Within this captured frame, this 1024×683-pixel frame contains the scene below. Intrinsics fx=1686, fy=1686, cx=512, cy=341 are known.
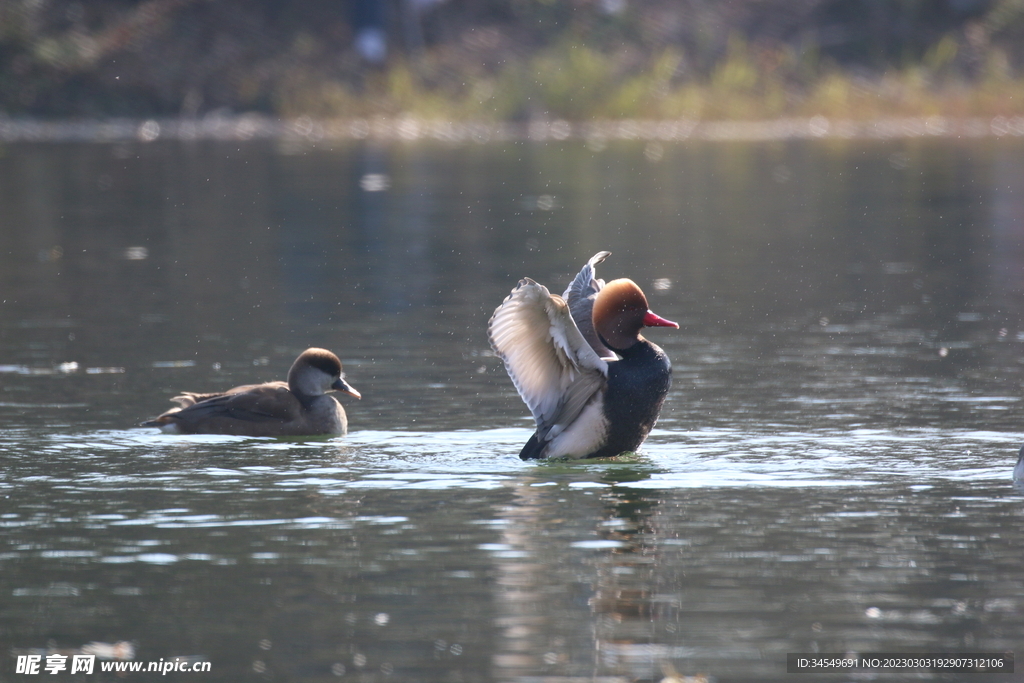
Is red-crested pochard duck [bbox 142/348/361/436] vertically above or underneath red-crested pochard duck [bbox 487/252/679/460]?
underneath

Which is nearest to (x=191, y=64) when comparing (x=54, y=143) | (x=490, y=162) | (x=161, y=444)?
(x=54, y=143)

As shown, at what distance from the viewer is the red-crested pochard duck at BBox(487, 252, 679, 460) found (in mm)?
8773

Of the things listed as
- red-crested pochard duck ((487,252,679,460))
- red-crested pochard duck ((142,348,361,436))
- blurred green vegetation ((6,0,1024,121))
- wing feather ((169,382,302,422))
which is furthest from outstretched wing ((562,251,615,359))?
blurred green vegetation ((6,0,1024,121))

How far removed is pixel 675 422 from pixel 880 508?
8.06 ft

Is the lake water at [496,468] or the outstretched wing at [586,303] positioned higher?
the outstretched wing at [586,303]

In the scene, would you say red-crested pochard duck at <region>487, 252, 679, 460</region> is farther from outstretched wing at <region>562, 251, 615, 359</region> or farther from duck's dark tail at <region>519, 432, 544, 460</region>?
outstretched wing at <region>562, 251, 615, 359</region>

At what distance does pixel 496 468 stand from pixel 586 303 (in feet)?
5.27

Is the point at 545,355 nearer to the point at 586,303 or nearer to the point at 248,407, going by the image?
the point at 586,303

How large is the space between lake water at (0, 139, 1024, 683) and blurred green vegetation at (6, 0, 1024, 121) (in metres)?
18.9

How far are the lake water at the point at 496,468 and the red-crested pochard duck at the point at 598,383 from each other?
6.8 inches

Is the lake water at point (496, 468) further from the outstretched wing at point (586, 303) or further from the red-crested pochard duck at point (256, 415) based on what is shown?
the outstretched wing at point (586, 303)

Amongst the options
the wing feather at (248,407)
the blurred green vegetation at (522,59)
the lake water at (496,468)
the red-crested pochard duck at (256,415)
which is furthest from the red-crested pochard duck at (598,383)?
the blurred green vegetation at (522,59)

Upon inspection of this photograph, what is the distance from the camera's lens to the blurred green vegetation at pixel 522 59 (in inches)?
1542

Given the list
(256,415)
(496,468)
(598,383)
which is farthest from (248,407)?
(598,383)
